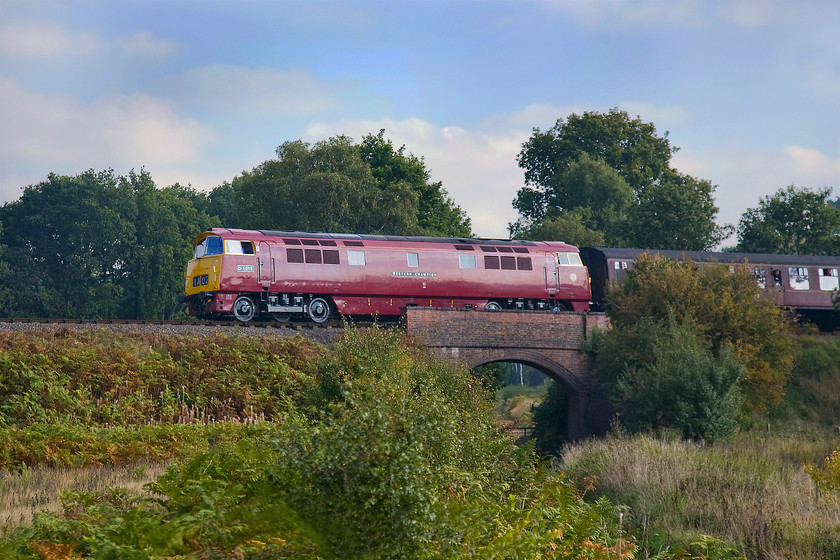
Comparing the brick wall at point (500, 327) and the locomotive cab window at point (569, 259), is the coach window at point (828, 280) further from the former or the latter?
the locomotive cab window at point (569, 259)

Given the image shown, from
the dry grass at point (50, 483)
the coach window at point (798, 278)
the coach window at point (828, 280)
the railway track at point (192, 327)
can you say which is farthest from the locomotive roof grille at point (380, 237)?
the dry grass at point (50, 483)

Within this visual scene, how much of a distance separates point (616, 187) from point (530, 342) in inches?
1119

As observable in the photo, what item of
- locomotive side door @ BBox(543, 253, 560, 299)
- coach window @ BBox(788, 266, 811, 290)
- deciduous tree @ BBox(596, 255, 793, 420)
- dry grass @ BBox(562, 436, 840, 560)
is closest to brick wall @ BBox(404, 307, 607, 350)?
locomotive side door @ BBox(543, 253, 560, 299)

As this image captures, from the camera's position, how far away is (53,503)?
12.5 meters

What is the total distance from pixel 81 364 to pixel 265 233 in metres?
8.52

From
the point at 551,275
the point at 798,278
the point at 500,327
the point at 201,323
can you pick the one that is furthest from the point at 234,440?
the point at 798,278

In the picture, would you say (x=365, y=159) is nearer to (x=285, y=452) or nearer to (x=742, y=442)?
(x=742, y=442)

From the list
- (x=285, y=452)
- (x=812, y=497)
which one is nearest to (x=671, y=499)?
(x=812, y=497)

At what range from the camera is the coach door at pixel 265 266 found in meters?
29.1

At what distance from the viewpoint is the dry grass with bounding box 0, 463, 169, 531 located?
39.9ft

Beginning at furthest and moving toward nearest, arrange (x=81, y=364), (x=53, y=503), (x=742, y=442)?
(x=742, y=442)
(x=81, y=364)
(x=53, y=503)

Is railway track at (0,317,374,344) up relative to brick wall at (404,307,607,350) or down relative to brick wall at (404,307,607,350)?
up

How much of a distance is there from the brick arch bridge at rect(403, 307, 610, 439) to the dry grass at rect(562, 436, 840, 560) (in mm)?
9718

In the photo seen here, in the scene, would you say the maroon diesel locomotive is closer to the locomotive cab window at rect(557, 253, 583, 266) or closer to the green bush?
the locomotive cab window at rect(557, 253, 583, 266)
